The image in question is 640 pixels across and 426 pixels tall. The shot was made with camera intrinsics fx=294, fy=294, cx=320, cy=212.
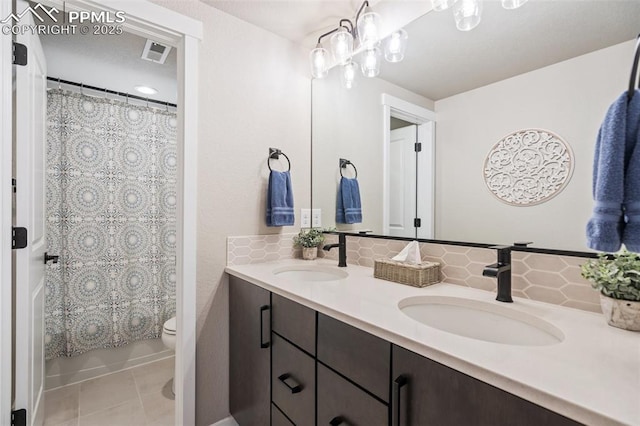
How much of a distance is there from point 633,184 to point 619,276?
1.16 ft

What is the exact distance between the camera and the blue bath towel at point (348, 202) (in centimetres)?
176

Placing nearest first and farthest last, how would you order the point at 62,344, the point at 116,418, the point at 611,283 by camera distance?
1. the point at 611,283
2. the point at 116,418
3. the point at 62,344

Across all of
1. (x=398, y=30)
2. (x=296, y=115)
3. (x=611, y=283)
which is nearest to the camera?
(x=611, y=283)

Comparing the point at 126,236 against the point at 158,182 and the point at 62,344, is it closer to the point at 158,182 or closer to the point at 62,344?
the point at 158,182

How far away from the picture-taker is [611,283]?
2.47 feet

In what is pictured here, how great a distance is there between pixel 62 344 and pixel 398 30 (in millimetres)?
2940

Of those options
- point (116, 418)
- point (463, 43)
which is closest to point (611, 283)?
point (463, 43)

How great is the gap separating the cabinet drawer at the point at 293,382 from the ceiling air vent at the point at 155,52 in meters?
1.82

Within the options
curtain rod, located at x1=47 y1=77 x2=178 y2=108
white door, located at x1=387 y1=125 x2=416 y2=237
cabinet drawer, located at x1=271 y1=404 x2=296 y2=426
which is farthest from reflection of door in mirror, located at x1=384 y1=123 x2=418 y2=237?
curtain rod, located at x1=47 y1=77 x2=178 y2=108

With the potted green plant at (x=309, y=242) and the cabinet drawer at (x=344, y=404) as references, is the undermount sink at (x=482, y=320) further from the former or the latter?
the potted green plant at (x=309, y=242)

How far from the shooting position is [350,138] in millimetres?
1829

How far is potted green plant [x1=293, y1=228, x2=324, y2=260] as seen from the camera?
1.83 meters

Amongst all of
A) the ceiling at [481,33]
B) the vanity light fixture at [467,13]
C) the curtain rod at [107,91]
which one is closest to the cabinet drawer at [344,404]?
the ceiling at [481,33]

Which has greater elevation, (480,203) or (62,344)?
(480,203)
